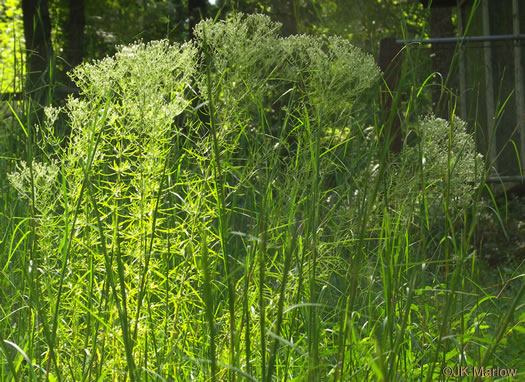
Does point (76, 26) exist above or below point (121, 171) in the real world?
above

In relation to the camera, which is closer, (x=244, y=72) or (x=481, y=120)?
(x=244, y=72)

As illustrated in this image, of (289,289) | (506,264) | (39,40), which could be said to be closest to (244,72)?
(289,289)

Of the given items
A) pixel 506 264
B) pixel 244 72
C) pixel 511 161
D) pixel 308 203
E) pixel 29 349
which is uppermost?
pixel 244 72

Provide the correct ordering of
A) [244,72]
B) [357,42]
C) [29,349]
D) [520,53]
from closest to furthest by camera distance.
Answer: [29,349] → [244,72] → [520,53] → [357,42]

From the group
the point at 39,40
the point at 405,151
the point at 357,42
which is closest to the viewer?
the point at 405,151

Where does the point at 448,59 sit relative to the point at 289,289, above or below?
above

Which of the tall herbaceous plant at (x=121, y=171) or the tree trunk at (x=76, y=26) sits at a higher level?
the tree trunk at (x=76, y=26)

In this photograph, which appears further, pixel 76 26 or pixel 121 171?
pixel 76 26

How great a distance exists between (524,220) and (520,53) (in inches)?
79.3

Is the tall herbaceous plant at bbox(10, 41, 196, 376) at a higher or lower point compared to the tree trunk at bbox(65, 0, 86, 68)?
lower

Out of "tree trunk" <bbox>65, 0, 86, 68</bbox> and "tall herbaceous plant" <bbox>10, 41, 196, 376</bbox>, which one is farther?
"tree trunk" <bbox>65, 0, 86, 68</bbox>

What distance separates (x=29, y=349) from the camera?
6.44ft

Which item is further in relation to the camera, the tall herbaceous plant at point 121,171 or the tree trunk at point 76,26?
the tree trunk at point 76,26

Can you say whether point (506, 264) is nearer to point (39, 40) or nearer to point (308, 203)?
point (308, 203)
